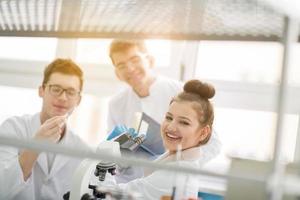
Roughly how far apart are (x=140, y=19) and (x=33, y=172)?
32.4 inches

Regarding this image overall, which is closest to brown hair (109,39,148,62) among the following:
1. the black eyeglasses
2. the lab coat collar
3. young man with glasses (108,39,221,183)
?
young man with glasses (108,39,221,183)

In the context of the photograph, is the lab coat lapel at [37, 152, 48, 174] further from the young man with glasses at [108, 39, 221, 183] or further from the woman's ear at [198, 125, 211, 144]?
the woman's ear at [198, 125, 211, 144]

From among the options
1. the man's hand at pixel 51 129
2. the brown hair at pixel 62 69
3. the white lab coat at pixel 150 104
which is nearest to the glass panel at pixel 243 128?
the white lab coat at pixel 150 104

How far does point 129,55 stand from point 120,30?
0.79 metres

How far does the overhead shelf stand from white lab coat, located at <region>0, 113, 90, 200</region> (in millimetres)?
475

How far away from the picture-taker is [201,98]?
5.54 ft

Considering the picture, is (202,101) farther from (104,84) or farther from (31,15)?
(104,84)

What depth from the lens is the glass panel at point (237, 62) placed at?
7.96 ft

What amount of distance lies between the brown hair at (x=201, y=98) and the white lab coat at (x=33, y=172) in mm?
434

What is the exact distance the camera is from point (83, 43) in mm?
2844

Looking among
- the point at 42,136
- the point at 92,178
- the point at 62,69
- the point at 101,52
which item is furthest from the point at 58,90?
the point at 101,52

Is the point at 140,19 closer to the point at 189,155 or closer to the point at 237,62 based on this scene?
the point at 189,155

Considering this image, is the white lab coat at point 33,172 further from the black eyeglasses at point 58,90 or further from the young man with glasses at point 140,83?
the young man with glasses at point 140,83

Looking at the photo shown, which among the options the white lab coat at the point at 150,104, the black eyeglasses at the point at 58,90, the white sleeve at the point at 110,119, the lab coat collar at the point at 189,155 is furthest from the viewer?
the white sleeve at the point at 110,119
